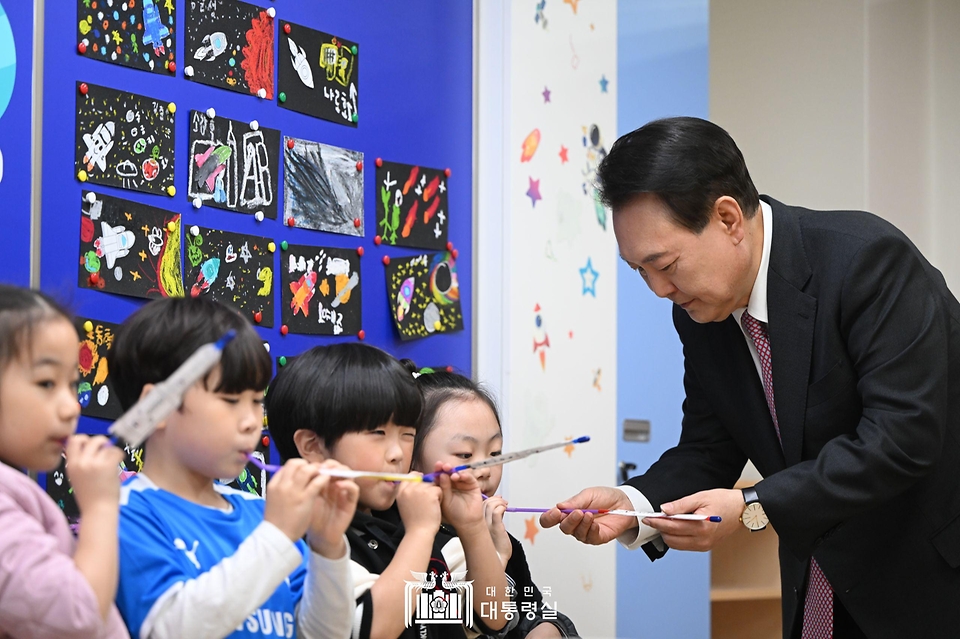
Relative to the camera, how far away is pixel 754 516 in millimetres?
1689

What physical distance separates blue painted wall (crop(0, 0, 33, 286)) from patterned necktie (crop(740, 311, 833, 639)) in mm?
1292

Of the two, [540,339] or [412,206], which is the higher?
[412,206]

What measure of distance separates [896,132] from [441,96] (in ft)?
7.90

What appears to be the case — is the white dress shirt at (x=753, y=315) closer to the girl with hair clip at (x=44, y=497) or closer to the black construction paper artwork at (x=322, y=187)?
the black construction paper artwork at (x=322, y=187)

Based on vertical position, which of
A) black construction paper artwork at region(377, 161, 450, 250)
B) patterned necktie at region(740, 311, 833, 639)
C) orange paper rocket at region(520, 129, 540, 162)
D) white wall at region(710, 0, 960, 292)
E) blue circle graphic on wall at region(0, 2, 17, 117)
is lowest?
patterned necktie at region(740, 311, 833, 639)

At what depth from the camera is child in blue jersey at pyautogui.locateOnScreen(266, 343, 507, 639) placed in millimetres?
1586

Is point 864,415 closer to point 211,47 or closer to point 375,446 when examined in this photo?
point 375,446

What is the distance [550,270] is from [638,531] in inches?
41.3

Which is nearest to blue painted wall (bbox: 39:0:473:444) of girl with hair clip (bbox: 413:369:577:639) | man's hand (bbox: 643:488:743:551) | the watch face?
girl with hair clip (bbox: 413:369:577:639)

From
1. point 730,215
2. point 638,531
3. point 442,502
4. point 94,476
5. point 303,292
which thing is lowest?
point 638,531

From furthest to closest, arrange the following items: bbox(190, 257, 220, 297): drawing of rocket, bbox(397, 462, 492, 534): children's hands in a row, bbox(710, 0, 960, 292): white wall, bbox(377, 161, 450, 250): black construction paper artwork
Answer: bbox(710, 0, 960, 292): white wall
bbox(377, 161, 450, 250): black construction paper artwork
bbox(190, 257, 220, 297): drawing of rocket
bbox(397, 462, 492, 534): children's hands in a row

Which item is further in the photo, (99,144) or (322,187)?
(322,187)

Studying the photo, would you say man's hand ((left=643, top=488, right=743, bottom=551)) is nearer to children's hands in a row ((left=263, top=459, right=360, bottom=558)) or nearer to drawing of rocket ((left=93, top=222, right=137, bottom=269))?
children's hands in a row ((left=263, top=459, right=360, bottom=558))

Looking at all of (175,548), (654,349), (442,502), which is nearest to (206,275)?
(442,502)
